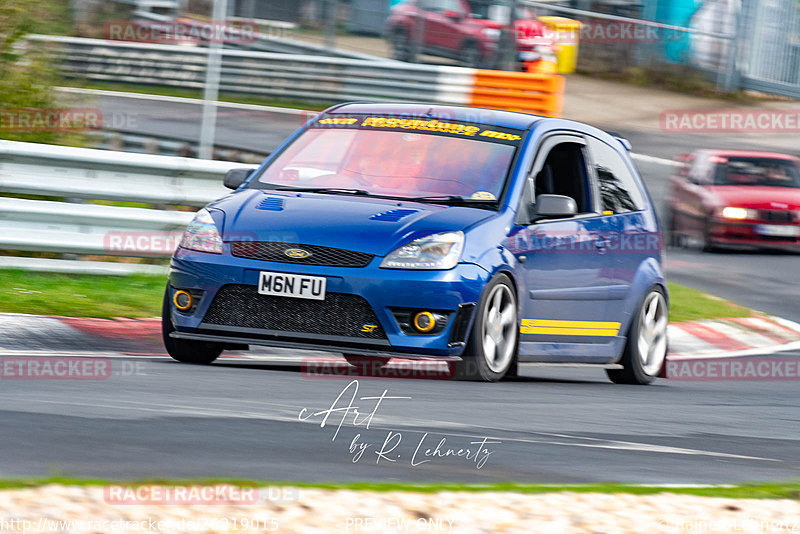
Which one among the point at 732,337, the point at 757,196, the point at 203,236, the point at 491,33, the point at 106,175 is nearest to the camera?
the point at 203,236

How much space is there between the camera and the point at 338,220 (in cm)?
742

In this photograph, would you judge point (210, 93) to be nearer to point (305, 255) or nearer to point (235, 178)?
point (235, 178)

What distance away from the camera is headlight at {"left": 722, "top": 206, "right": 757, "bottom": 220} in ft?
63.0

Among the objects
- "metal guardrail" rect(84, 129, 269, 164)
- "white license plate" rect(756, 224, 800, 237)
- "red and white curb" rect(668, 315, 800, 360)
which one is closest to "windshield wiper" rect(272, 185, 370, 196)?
"red and white curb" rect(668, 315, 800, 360)

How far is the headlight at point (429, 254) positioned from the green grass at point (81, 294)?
2.70m

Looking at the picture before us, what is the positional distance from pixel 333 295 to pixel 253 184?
4.36ft

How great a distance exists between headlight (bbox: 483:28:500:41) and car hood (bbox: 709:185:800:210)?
16.2ft

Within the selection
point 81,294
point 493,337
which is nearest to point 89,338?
point 81,294

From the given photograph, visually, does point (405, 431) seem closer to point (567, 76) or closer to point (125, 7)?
point (125, 7)

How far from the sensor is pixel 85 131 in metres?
12.9

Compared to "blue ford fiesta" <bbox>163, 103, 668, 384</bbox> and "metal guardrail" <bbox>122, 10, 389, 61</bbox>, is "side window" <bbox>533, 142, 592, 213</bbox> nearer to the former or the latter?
"blue ford fiesta" <bbox>163, 103, 668, 384</bbox>

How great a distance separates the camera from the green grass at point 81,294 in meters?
9.17

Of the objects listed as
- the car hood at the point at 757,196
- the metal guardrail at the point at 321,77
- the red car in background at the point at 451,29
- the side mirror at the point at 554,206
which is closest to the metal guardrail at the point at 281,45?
the metal guardrail at the point at 321,77

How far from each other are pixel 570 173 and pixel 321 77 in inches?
572
